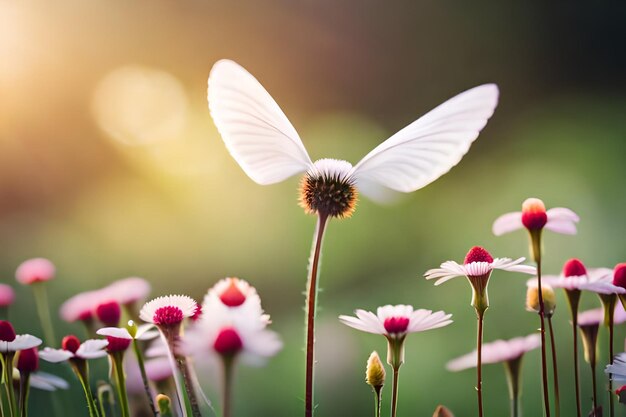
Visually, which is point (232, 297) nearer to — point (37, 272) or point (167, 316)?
point (167, 316)

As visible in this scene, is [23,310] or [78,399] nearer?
[78,399]

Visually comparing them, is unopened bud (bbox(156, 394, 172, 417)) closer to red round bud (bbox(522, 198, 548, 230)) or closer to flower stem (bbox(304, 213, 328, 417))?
flower stem (bbox(304, 213, 328, 417))

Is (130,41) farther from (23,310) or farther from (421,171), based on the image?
(421,171)

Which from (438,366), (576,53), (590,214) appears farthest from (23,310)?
(576,53)

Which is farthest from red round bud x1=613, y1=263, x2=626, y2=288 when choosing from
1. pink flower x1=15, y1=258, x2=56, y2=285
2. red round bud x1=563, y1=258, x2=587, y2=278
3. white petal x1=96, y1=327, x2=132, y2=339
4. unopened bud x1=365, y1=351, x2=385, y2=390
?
pink flower x1=15, y1=258, x2=56, y2=285

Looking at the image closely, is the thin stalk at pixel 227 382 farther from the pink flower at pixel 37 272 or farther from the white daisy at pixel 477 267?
the pink flower at pixel 37 272

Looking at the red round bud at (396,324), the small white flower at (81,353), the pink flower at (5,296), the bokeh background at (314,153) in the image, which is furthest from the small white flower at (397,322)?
the bokeh background at (314,153)

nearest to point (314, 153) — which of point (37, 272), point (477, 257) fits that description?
point (37, 272)

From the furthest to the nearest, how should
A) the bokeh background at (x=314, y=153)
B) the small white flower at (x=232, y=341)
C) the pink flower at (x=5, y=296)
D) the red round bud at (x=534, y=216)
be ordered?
the bokeh background at (x=314, y=153), the pink flower at (x=5, y=296), the red round bud at (x=534, y=216), the small white flower at (x=232, y=341)
